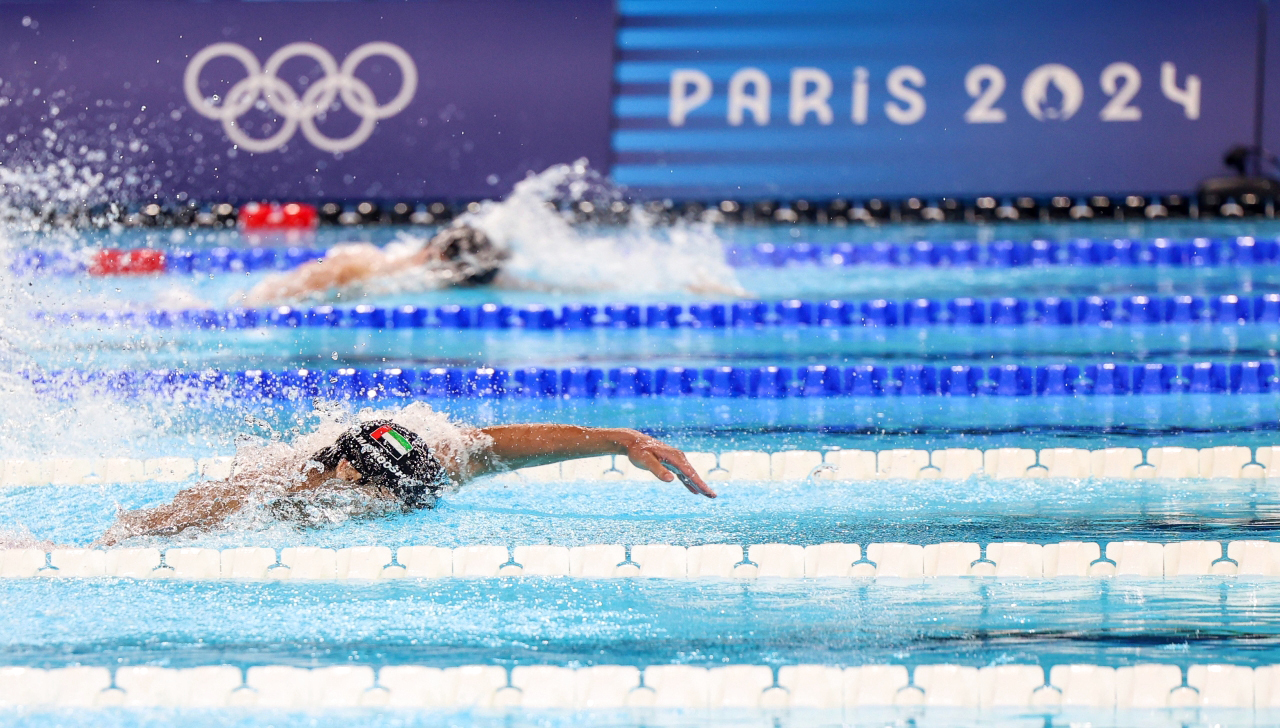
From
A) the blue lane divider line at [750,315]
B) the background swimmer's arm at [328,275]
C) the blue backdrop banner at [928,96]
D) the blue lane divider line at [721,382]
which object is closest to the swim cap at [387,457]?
the blue lane divider line at [721,382]

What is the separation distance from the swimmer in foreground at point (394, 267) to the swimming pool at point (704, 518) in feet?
0.39

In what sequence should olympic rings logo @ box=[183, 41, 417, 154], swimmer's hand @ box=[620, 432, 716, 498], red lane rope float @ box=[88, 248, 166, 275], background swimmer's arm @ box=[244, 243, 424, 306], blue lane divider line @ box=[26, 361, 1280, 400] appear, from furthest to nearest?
olympic rings logo @ box=[183, 41, 417, 154] < red lane rope float @ box=[88, 248, 166, 275] < background swimmer's arm @ box=[244, 243, 424, 306] < blue lane divider line @ box=[26, 361, 1280, 400] < swimmer's hand @ box=[620, 432, 716, 498]

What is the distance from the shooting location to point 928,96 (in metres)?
7.38

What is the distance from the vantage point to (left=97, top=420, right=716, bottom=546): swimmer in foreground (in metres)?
2.94

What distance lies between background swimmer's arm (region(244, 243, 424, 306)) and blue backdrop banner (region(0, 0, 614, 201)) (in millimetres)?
1950

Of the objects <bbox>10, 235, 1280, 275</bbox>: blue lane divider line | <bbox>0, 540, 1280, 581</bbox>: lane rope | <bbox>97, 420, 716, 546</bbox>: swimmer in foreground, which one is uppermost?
<bbox>10, 235, 1280, 275</bbox>: blue lane divider line

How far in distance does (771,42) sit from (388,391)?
372 centimetres

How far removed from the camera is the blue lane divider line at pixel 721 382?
15.1 ft

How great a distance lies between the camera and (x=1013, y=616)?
2.62 meters

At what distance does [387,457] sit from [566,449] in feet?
1.24

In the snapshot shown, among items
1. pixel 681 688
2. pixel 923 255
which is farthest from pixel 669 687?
pixel 923 255

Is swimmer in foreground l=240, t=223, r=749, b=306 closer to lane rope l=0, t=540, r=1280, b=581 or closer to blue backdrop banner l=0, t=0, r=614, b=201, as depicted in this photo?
blue backdrop banner l=0, t=0, r=614, b=201

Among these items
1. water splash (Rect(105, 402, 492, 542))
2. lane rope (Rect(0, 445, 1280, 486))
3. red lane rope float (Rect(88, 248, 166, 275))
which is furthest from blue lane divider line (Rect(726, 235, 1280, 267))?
water splash (Rect(105, 402, 492, 542))

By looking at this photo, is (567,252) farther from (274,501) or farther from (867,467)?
(274,501)
